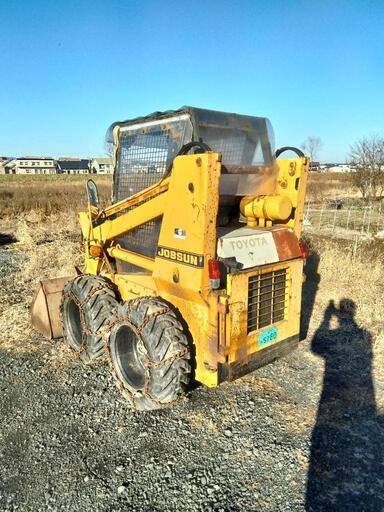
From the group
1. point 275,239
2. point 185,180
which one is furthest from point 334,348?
point 185,180

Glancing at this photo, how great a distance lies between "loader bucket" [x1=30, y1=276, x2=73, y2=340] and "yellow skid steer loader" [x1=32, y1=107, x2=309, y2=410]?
431mm

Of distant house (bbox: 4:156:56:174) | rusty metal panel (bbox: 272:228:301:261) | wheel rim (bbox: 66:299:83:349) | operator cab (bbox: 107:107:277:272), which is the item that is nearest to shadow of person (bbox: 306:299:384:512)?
rusty metal panel (bbox: 272:228:301:261)

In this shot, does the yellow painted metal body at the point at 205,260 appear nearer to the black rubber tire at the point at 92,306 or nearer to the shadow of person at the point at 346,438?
the black rubber tire at the point at 92,306

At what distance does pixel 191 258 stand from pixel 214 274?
252 mm

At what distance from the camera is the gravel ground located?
265 cm

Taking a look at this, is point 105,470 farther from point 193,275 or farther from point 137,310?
point 193,275

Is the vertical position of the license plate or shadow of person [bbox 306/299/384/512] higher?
the license plate

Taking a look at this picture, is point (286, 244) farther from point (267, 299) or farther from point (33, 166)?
point (33, 166)

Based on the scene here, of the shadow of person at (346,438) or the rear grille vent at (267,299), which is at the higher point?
the rear grille vent at (267,299)

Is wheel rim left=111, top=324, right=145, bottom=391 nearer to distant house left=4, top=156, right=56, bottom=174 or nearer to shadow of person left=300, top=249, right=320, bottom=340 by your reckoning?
shadow of person left=300, top=249, right=320, bottom=340

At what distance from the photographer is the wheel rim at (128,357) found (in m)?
3.75

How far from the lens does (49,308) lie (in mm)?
5074

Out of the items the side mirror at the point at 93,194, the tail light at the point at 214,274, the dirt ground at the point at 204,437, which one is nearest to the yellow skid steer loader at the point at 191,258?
the tail light at the point at 214,274

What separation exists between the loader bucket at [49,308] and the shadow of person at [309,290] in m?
3.24
